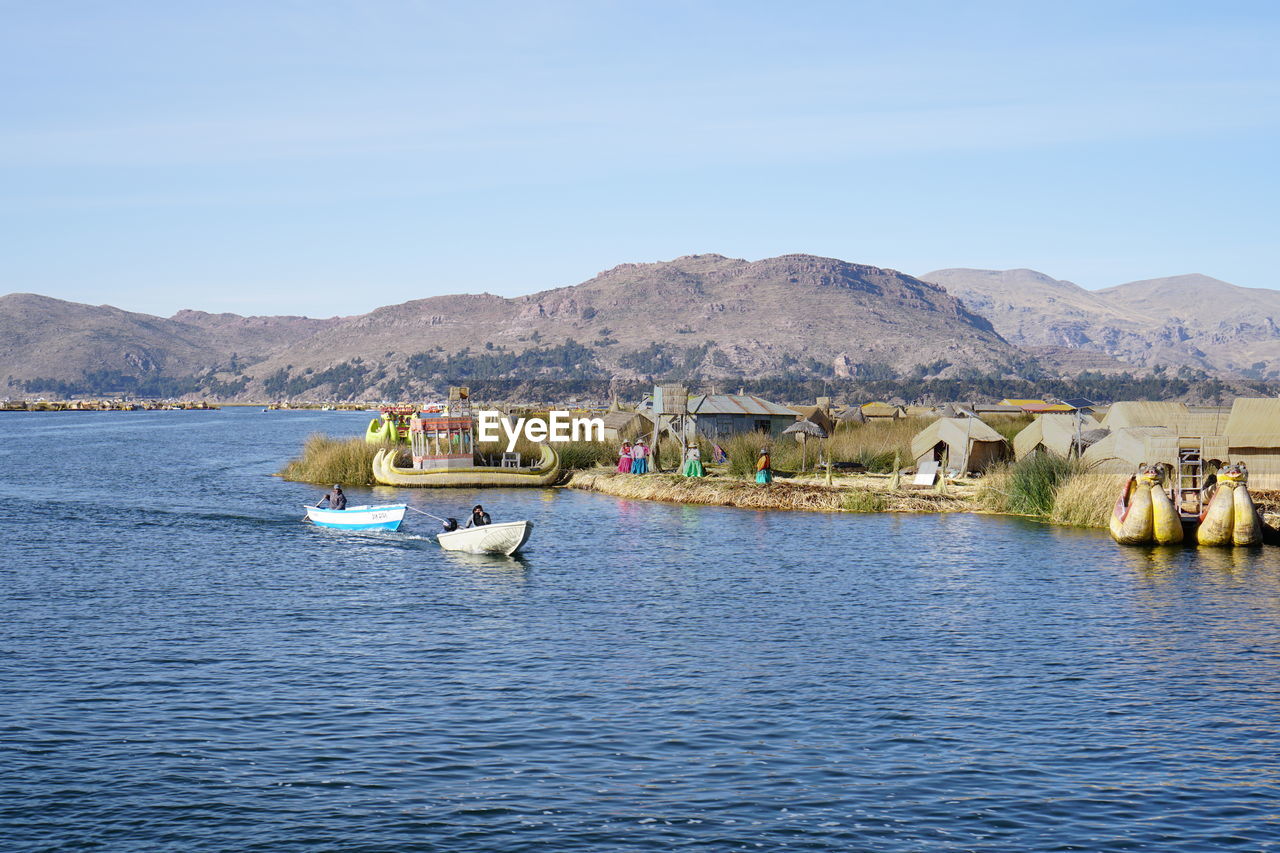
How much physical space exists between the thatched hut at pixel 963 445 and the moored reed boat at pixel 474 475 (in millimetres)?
19169

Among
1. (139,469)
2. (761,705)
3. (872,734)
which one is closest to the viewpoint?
(872,734)

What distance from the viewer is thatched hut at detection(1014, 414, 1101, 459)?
2289 inches

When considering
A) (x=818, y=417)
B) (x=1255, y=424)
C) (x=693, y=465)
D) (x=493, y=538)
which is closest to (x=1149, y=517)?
(x=1255, y=424)

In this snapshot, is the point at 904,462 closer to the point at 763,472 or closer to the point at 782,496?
the point at 763,472

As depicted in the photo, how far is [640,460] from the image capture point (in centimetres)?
6575

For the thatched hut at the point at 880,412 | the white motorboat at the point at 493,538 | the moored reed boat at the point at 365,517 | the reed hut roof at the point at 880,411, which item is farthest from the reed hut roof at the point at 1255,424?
the reed hut roof at the point at 880,411

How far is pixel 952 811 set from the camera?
1681 cm

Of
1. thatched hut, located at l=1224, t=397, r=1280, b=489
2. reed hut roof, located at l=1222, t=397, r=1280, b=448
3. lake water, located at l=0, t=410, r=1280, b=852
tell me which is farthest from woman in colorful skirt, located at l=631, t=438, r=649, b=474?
thatched hut, located at l=1224, t=397, r=1280, b=489

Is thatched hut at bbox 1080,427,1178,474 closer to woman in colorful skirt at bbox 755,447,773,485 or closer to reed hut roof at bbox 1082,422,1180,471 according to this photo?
reed hut roof at bbox 1082,422,1180,471

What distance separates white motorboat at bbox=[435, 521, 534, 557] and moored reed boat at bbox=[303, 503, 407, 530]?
453cm

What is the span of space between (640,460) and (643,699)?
43544 millimetres

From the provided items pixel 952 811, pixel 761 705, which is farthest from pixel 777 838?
pixel 761 705

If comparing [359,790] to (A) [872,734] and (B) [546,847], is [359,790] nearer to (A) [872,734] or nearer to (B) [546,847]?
(B) [546,847]

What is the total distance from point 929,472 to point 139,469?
180 ft
